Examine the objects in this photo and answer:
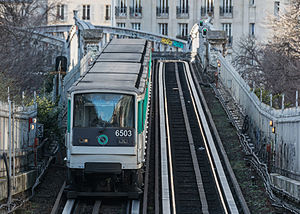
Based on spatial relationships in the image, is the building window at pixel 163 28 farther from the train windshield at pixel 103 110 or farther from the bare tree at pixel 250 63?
the train windshield at pixel 103 110

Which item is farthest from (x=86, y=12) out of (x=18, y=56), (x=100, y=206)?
(x=100, y=206)

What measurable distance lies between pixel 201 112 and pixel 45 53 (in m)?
25.5

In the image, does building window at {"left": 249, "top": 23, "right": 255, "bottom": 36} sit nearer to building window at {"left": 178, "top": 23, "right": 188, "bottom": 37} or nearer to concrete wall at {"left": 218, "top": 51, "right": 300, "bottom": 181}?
building window at {"left": 178, "top": 23, "right": 188, "bottom": 37}

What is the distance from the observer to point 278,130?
83.5ft

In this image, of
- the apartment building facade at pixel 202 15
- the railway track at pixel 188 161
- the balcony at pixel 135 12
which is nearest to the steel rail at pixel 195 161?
the railway track at pixel 188 161

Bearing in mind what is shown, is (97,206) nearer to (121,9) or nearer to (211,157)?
(211,157)

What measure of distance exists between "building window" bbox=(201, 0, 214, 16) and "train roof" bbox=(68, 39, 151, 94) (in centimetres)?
5076

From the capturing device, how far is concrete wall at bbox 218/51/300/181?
22672mm

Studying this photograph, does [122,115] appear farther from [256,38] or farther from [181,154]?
[256,38]

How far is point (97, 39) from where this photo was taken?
141 feet

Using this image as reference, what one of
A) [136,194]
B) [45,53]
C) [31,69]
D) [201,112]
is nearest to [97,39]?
[31,69]

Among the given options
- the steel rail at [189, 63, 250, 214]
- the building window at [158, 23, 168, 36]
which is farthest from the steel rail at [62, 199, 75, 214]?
the building window at [158, 23, 168, 36]

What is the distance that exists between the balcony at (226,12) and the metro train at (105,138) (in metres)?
61.3

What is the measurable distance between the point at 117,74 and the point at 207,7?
59452 millimetres
